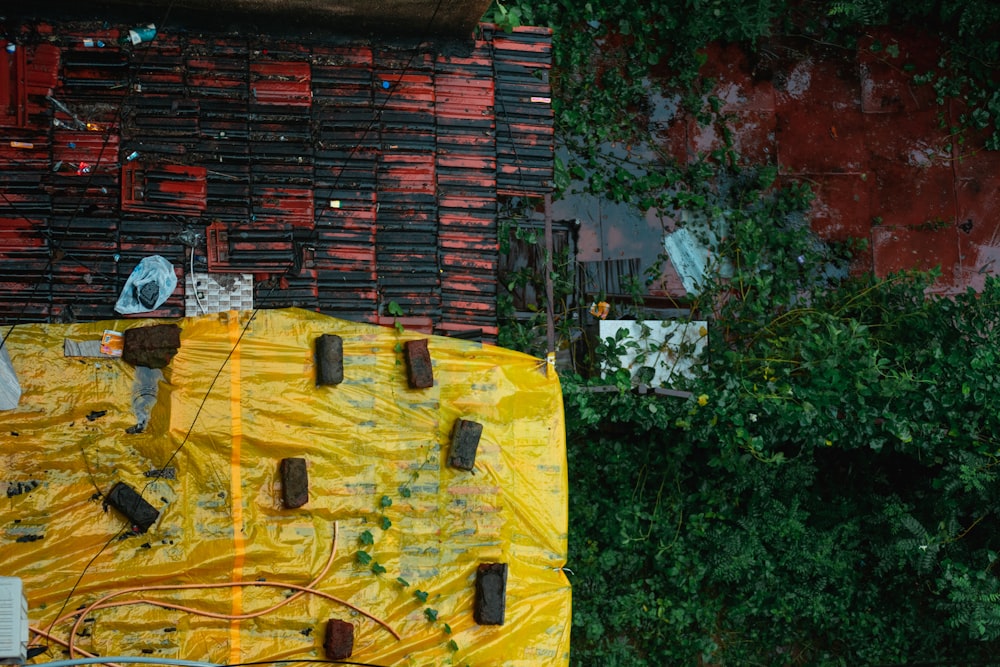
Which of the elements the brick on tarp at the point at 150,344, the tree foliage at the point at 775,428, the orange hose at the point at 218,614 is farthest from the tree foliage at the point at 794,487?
the brick on tarp at the point at 150,344

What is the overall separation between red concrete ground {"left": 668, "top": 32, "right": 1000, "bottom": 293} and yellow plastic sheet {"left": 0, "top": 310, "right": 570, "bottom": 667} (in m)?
3.79

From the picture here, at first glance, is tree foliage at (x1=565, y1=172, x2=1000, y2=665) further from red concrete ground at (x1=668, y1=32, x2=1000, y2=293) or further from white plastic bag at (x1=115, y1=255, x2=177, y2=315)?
white plastic bag at (x1=115, y1=255, x2=177, y2=315)

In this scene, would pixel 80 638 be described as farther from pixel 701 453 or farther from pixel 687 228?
pixel 687 228

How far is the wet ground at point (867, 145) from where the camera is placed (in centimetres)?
823

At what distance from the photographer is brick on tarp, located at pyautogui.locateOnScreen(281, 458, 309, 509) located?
536cm

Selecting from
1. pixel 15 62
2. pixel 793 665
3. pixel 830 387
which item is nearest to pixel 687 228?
pixel 830 387

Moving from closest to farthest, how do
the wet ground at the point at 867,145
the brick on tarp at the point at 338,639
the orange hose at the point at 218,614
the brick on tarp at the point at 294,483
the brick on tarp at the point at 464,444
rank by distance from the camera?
the orange hose at the point at 218,614, the brick on tarp at the point at 338,639, the brick on tarp at the point at 294,483, the brick on tarp at the point at 464,444, the wet ground at the point at 867,145

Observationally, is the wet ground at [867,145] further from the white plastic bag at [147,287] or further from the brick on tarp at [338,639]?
the brick on tarp at [338,639]

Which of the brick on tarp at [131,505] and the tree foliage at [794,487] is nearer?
the brick on tarp at [131,505]

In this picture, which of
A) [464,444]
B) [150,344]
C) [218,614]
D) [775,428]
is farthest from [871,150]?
[218,614]

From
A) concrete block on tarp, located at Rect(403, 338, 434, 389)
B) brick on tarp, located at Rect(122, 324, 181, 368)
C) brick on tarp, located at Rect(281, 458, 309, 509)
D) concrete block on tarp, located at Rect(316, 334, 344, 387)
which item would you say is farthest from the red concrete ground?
brick on tarp, located at Rect(122, 324, 181, 368)

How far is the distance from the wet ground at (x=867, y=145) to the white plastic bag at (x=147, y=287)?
461 centimetres

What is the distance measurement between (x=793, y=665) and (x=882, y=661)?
2.41ft

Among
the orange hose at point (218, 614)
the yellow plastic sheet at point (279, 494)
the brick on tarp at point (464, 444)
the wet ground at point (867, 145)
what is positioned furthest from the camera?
the wet ground at point (867, 145)
